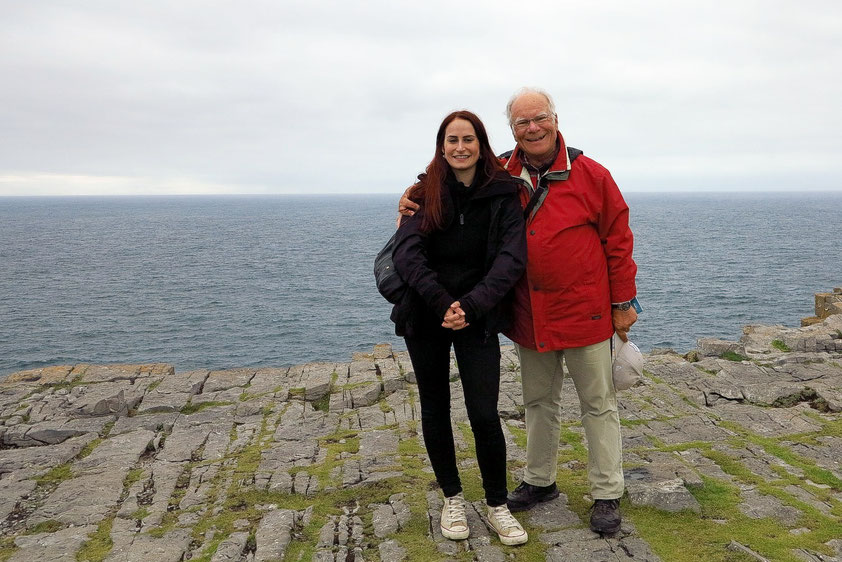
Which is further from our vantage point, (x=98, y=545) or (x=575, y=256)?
(x=98, y=545)

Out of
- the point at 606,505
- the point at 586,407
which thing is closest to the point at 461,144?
the point at 586,407

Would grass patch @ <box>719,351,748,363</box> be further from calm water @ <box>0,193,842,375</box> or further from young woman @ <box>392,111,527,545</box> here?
calm water @ <box>0,193,842,375</box>

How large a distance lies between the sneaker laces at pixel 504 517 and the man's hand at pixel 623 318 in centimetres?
180

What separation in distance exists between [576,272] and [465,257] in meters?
0.89

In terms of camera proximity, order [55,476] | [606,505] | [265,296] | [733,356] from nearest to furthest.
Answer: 1. [606,505]
2. [55,476]
3. [733,356]
4. [265,296]

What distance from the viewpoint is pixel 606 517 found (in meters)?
5.52

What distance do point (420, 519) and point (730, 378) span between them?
7.96 m

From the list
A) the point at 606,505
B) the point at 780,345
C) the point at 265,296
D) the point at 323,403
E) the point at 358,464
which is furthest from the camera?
the point at 265,296

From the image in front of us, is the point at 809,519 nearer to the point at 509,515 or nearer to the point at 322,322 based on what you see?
the point at 509,515

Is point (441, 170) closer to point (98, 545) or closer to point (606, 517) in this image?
point (606, 517)

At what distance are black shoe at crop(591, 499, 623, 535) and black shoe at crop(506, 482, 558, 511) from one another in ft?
1.86

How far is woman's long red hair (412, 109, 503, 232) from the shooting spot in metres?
5.05

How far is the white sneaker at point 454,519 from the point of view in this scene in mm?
5570

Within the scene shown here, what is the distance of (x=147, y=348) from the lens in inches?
1528
